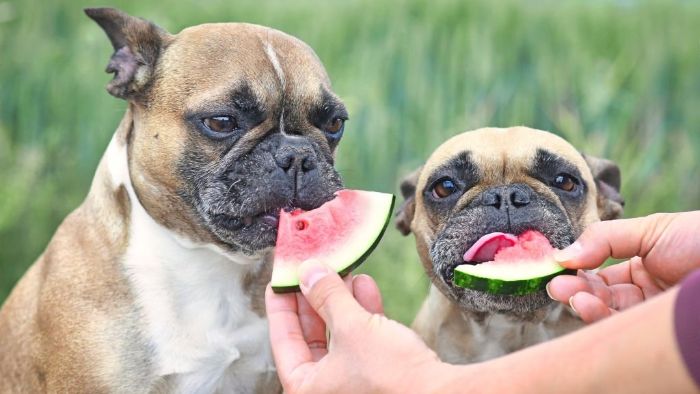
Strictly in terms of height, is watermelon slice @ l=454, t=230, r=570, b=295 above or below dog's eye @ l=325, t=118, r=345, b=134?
below

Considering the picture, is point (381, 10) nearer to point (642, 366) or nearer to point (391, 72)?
point (391, 72)

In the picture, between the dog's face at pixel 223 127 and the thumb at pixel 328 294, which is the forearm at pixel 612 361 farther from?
the dog's face at pixel 223 127

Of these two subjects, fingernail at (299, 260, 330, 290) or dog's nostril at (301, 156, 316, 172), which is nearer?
fingernail at (299, 260, 330, 290)

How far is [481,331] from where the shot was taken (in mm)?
3654

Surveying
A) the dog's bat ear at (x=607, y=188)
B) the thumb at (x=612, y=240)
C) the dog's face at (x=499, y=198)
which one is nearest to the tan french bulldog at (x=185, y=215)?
the dog's face at (x=499, y=198)

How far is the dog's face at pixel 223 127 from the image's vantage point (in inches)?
118

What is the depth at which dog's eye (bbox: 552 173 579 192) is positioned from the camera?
140 inches

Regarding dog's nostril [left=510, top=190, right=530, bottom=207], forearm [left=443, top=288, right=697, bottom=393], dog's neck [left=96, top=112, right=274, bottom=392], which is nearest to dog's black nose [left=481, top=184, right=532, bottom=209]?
dog's nostril [left=510, top=190, right=530, bottom=207]

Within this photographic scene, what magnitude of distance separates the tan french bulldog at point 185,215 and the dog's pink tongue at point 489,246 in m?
0.52

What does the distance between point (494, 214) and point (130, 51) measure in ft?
4.74

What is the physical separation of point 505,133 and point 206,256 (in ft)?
4.38

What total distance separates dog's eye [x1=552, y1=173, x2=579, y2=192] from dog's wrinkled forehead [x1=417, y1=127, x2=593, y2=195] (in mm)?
54

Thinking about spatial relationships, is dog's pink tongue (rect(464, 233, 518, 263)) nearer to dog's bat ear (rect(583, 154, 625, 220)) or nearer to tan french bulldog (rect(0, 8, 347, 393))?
tan french bulldog (rect(0, 8, 347, 393))

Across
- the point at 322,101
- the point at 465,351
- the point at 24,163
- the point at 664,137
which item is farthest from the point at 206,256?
the point at 664,137
